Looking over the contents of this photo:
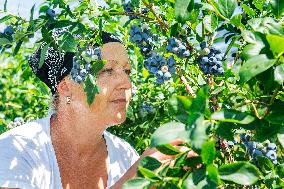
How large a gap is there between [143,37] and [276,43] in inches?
32.4

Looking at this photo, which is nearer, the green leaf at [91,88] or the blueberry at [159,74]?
the green leaf at [91,88]

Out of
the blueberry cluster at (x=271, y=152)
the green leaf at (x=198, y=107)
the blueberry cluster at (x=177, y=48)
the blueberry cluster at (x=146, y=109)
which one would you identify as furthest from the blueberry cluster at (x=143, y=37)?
the blueberry cluster at (x=146, y=109)

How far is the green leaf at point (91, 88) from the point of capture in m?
1.34

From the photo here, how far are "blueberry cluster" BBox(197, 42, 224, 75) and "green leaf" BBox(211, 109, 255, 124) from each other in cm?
62

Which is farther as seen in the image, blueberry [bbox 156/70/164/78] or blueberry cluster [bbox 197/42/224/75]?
blueberry [bbox 156/70/164/78]

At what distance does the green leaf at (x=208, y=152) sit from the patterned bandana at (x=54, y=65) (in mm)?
1205

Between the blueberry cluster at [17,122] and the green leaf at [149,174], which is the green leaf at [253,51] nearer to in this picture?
the green leaf at [149,174]

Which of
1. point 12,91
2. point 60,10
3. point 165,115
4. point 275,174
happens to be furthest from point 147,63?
point 12,91

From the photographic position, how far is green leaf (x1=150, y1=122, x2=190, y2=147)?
2.34 feet

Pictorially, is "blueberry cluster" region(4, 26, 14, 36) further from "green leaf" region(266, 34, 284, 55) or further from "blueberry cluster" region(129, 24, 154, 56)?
"green leaf" region(266, 34, 284, 55)

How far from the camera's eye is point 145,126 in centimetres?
256

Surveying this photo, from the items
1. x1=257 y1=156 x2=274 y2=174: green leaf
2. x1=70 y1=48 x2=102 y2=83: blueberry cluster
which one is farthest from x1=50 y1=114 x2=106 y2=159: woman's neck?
x1=257 y1=156 x2=274 y2=174: green leaf

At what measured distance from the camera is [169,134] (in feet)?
2.36

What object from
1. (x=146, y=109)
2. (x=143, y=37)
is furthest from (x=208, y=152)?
(x=146, y=109)
